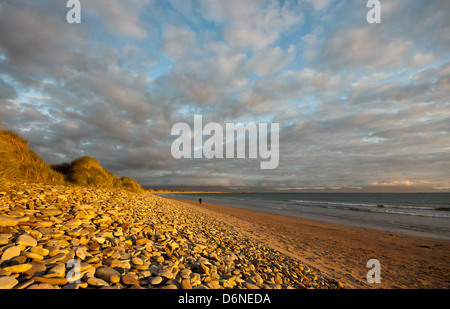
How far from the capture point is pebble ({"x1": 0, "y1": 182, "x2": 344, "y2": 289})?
320 centimetres

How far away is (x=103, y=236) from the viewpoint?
5.00m

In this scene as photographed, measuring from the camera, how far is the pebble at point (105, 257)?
3.20 meters

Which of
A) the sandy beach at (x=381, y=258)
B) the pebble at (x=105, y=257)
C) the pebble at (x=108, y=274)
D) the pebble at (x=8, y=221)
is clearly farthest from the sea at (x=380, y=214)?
the pebble at (x=8, y=221)

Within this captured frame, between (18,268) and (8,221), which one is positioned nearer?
(18,268)

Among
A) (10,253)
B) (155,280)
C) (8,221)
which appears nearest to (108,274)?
(155,280)

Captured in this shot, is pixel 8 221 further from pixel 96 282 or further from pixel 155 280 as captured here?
pixel 155 280

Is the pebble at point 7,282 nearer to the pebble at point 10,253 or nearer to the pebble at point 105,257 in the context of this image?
the pebble at point 105,257

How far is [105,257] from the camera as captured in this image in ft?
13.8

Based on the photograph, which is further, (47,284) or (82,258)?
(82,258)

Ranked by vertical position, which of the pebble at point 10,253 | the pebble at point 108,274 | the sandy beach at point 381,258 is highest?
the pebble at point 10,253
